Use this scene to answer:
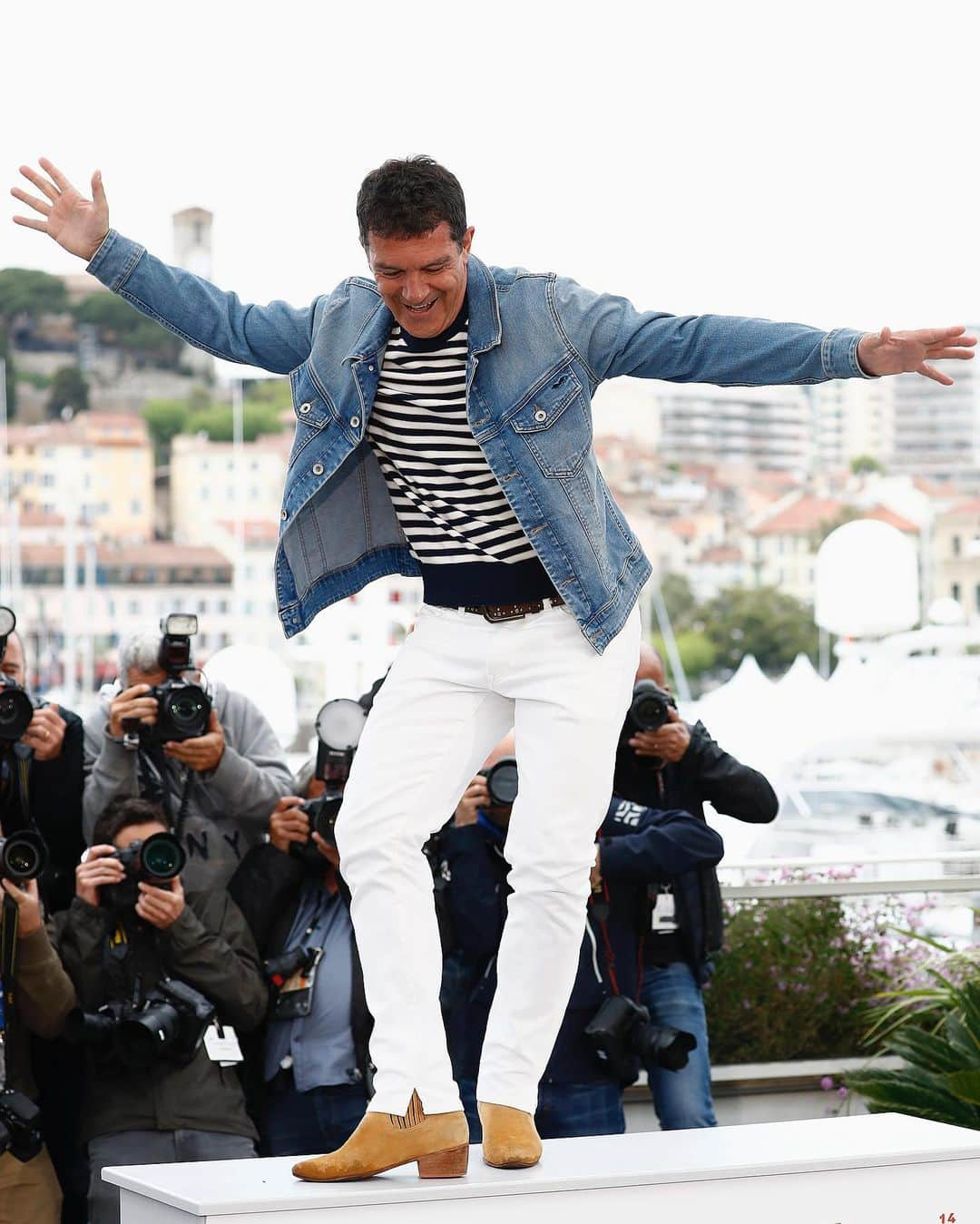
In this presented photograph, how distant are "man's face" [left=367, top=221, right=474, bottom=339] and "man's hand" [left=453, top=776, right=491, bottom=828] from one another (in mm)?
1515

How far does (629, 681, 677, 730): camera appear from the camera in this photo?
14.6 feet

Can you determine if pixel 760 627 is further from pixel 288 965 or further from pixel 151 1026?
pixel 151 1026

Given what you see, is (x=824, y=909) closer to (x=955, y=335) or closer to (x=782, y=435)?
(x=955, y=335)

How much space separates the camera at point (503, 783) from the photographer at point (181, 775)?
0.60 m

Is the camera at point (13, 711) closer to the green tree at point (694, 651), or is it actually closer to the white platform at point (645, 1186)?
the white platform at point (645, 1186)

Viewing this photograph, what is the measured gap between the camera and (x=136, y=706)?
433 cm

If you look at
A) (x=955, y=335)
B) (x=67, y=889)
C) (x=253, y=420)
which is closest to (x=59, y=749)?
(x=67, y=889)

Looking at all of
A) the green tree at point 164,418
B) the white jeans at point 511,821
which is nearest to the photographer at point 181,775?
the white jeans at point 511,821

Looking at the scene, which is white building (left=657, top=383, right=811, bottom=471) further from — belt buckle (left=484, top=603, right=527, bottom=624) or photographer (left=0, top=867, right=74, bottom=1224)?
belt buckle (left=484, top=603, right=527, bottom=624)

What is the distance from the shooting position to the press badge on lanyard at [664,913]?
4.46 metres

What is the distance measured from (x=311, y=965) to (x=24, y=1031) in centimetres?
66

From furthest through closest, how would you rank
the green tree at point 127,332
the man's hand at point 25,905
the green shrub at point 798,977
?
the green tree at point 127,332 → the green shrub at point 798,977 → the man's hand at point 25,905

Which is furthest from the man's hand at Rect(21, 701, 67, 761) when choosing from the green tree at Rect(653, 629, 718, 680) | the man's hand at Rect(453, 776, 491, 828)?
the green tree at Rect(653, 629, 718, 680)

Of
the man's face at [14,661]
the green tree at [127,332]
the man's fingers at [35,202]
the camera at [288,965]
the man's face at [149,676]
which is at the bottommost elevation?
the camera at [288,965]
